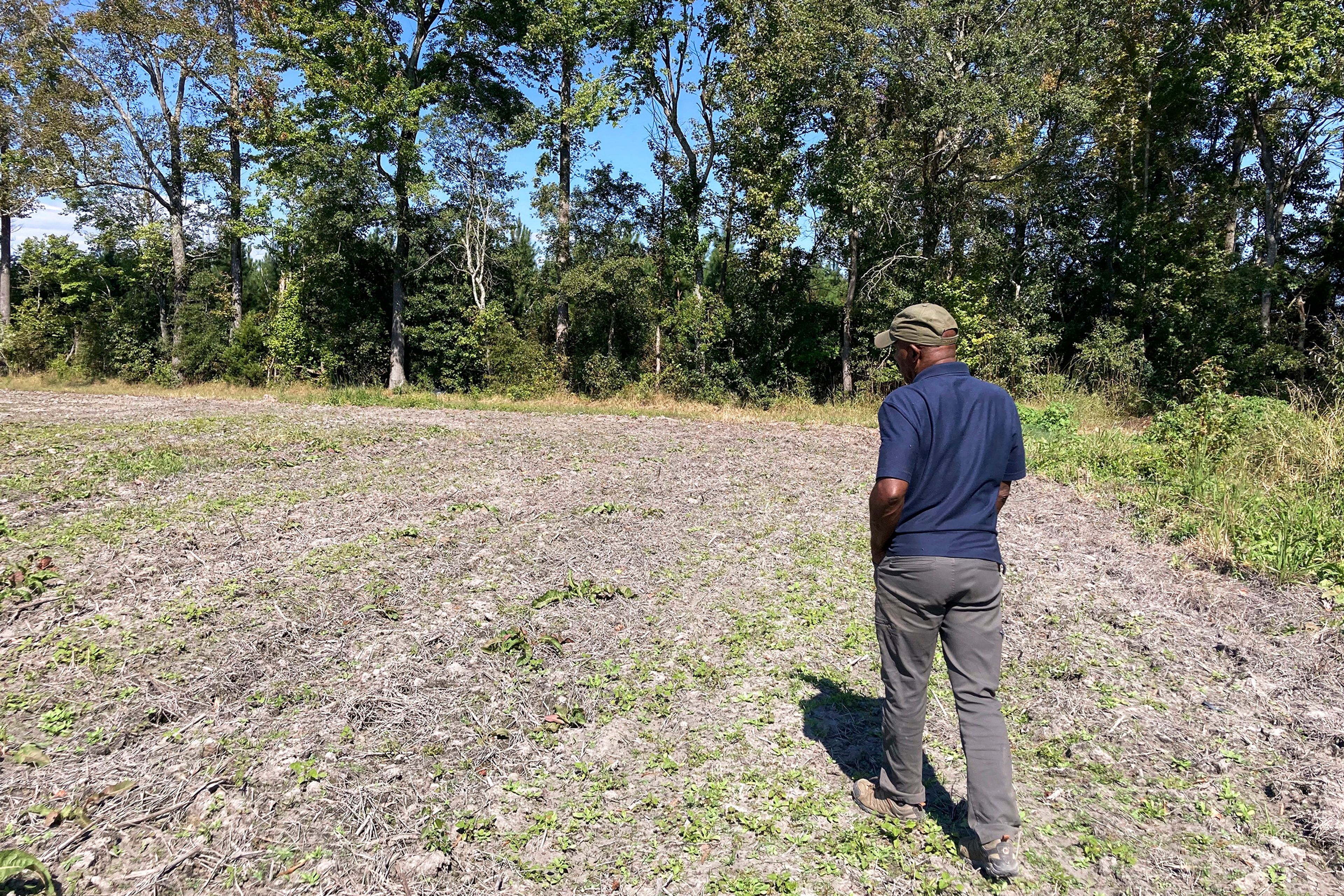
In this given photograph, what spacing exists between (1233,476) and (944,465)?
6833mm

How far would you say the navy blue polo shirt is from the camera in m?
2.51

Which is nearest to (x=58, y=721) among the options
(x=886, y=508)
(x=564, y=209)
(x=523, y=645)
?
(x=523, y=645)

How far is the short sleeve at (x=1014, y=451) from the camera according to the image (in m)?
2.66

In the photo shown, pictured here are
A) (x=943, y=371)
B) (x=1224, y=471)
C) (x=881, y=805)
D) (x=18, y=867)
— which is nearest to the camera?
(x=18, y=867)

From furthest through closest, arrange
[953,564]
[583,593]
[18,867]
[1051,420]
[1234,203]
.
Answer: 1. [1234,203]
2. [1051,420]
3. [583,593]
4. [953,564]
5. [18,867]

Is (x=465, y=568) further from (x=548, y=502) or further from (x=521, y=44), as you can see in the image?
(x=521, y=44)

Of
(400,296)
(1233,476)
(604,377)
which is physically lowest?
(1233,476)

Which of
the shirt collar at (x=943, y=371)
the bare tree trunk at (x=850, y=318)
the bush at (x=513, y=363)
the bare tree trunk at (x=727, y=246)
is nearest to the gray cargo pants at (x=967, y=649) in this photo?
the shirt collar at (x=943, y=371)

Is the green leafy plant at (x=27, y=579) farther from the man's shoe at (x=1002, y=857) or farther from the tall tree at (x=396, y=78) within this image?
the tall tree at (x=396, y=78)

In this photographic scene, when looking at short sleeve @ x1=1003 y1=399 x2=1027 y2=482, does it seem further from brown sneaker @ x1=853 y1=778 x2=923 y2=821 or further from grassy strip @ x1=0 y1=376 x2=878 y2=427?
grassy strip @ x1=0 y1=376 x2=878 y2=427

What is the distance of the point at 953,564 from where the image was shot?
248 cm

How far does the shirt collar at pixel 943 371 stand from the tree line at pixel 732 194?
15543mm

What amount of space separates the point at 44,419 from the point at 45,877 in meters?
11.3

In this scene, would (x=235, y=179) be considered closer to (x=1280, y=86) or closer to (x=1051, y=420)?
(x=1051, y=420)
